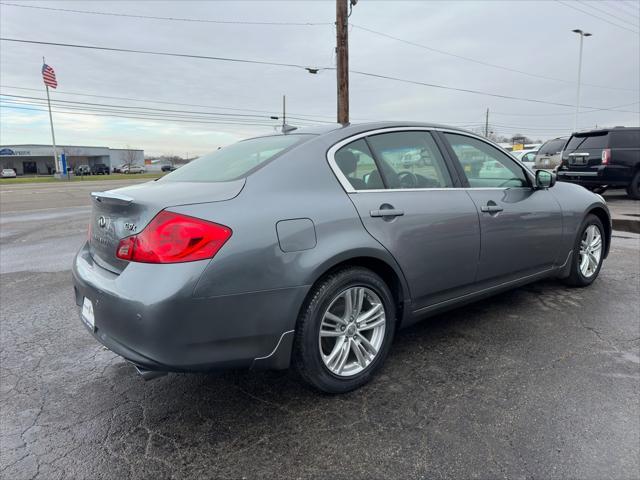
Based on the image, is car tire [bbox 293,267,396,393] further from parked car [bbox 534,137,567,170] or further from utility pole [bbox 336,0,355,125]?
parked car [bbox 534,137,567,170]

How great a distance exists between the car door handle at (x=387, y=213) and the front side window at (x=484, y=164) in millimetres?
889

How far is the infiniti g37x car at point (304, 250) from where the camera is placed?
209 centimetres

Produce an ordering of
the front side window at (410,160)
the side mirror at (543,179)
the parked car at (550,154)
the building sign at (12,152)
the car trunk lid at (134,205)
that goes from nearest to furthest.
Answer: the car trunk lid at (134,205)
the front side window at (410,160)
the side mirror at (543,179)
the parked car at (550,154)
the building sign at (12,152)

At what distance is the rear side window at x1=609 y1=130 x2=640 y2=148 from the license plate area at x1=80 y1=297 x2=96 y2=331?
12.7 metres

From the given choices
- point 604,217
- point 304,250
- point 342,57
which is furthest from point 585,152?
point 304,250

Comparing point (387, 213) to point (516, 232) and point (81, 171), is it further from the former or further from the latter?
point (81, 171)

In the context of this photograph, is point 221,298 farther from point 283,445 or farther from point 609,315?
point 609,315

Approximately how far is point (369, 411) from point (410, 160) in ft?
5.52

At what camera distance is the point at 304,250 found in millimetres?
2312

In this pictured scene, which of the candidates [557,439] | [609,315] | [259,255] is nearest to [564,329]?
[609,315]

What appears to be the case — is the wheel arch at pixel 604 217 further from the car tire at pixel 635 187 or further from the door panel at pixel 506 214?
the car tire at pixel 635 187

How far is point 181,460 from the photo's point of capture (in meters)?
2.08

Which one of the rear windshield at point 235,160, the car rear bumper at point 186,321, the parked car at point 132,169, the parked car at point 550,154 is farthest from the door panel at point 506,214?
the parked car at point 132,169

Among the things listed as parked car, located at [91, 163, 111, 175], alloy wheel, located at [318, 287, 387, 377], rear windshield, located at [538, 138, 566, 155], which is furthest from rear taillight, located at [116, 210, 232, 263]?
parked car, located at [91, 163, 111, 175]
